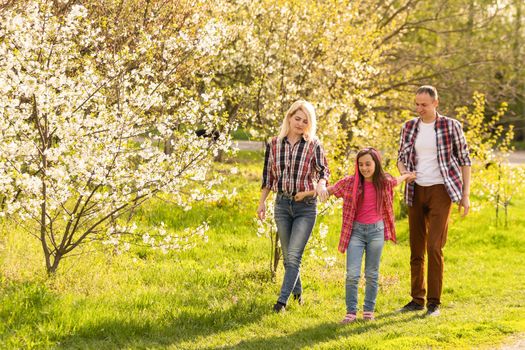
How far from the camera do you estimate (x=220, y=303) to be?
22.5 feet

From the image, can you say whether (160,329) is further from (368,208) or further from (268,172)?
(368,208)

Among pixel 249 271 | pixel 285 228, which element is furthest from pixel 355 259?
pixel 249 271

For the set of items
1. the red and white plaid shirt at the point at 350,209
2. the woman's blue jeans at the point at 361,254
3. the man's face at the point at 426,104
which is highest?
the man's face at the point at 426,104

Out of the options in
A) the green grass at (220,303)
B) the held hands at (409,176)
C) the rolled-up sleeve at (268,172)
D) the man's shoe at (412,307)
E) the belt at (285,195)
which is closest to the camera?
the green grass at (220,303)

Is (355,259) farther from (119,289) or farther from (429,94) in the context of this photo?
(119,289)

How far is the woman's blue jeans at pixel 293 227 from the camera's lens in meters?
6.32

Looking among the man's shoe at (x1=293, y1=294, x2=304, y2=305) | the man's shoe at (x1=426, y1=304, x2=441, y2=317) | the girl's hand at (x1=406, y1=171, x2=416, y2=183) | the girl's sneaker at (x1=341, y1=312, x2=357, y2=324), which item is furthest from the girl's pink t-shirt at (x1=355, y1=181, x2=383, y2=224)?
the man's shoe at (x1=293, y1=294, x2=304, y2=305)

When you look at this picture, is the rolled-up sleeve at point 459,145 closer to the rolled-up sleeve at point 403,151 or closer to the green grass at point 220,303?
the rolled-up sleeve at point 403,151

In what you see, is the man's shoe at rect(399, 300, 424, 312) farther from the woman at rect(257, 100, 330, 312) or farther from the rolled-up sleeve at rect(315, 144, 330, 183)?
the rolled-up sleeve at rect(315, 144, 330, 183)

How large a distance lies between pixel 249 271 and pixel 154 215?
3.43 meters

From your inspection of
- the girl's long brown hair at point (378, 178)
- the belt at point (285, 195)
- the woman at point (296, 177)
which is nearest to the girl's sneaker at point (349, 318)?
the woman at point (296, 177)

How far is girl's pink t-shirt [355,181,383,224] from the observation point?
20.3 ft

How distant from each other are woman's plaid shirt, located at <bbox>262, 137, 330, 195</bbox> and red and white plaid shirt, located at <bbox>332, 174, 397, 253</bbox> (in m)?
0.20

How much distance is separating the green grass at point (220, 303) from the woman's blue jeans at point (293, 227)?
1.64 ft
